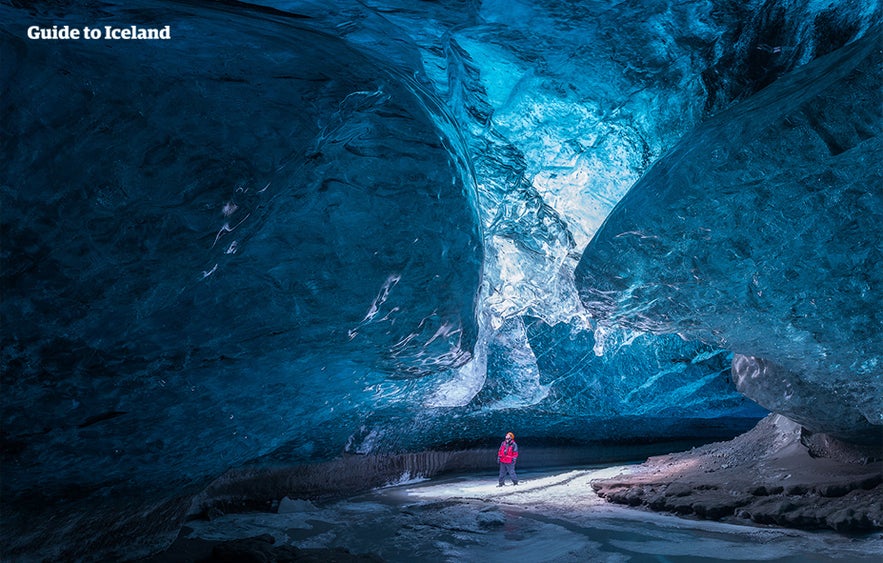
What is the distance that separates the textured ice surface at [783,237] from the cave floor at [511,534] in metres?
1.57

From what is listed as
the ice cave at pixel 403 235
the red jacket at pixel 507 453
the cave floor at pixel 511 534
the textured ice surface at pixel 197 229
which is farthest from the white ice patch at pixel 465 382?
the red jacket at pixel 507 453

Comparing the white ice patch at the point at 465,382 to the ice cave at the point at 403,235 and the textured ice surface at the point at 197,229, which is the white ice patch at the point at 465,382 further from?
the textured ice surface at the point at 197,229

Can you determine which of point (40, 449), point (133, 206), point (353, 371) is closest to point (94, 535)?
point (40, 449)

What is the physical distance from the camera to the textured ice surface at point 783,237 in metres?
3.91

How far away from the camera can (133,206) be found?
→ 325cm

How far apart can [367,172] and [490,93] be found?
149 cm

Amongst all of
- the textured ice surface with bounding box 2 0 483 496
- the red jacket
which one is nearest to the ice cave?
the textured ice surface with bounding box 2 0 483 496

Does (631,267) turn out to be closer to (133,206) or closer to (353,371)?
(353,371)

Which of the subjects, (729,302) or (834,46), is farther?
(729,302)

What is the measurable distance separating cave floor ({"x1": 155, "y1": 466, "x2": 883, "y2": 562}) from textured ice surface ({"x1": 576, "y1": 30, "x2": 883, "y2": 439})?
1.57m

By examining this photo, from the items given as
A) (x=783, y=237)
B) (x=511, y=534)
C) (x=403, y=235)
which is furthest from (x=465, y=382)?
(x=783, y=237)

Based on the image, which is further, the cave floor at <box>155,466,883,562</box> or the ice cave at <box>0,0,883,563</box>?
the cave floor at <box>155,466,883,562</box>

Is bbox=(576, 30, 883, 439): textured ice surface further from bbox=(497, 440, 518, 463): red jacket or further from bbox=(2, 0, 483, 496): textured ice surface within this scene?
bbox=(497, 440, 518, 463): red jacket

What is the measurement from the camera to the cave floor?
4676mm
